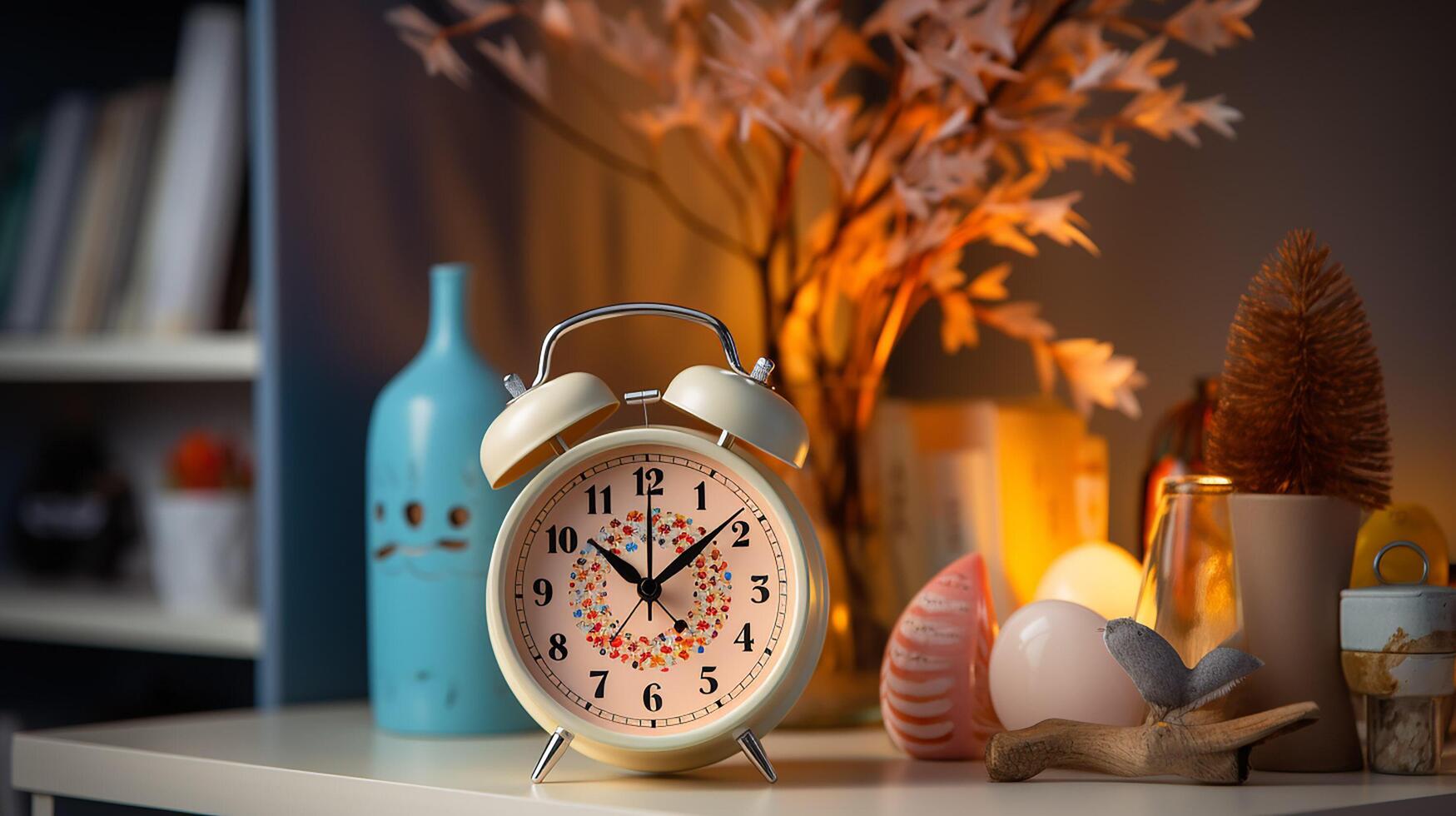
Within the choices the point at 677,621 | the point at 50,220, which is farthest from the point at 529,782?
the point at 50,220

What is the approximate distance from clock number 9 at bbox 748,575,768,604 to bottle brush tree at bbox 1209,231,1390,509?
32 cm

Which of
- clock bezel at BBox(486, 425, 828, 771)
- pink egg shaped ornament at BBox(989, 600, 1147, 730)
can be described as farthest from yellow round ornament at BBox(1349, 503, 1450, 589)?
clock bezel at BBox(486, 425, 828, 771)

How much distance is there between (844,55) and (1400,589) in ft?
2.09

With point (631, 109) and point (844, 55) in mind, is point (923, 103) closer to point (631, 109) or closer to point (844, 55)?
point (844, 55)

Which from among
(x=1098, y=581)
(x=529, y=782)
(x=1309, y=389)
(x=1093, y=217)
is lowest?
(x=529, y=782)

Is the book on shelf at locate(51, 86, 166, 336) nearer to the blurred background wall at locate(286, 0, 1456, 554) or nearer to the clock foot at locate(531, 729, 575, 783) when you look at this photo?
the blurred background wall at locate(286, 0, 1456, 554)

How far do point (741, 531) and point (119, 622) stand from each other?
0.78 meters

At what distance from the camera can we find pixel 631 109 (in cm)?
150

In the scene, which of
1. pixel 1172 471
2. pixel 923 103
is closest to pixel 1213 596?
pixel 1172 471

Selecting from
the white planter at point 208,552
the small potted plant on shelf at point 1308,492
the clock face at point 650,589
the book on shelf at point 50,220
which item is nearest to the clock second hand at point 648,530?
the clock face at point 650,589

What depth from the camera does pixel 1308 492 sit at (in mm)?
943

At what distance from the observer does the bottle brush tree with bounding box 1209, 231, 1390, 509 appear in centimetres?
93

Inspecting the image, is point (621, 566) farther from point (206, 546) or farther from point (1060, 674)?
point (206, 546)

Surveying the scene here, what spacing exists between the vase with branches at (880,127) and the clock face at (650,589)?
0.80 ft
